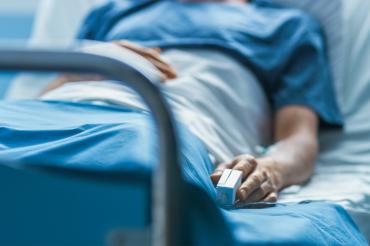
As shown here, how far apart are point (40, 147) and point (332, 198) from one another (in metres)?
0.63

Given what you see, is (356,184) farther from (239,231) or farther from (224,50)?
(239,231)

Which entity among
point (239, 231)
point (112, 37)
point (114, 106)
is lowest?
point (239, 231)

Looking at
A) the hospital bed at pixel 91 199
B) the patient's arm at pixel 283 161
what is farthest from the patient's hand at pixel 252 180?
the hospital bed at pixel 91 199

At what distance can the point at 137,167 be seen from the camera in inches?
36.1

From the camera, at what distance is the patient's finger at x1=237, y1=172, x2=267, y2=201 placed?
1237 millimetres

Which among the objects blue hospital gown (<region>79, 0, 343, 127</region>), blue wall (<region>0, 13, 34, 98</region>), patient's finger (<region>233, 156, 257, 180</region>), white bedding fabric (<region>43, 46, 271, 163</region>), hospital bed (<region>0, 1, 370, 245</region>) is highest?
blue wall (<region>0, 13, 34, 98</region>)

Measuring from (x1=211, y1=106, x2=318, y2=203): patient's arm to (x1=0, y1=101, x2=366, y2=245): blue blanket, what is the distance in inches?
2.4

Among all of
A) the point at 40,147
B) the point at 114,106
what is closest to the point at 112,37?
the point at 114,106

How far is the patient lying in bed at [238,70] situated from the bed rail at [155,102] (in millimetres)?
726

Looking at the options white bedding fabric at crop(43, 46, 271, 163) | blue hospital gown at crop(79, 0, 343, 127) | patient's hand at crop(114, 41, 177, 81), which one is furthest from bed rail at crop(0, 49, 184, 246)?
blue hospital gown at crop(79, 0, 343, 127)

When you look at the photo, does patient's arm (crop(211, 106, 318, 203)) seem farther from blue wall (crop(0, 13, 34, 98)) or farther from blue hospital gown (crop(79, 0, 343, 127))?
blue wall (crop(0, 13, 34, 98))

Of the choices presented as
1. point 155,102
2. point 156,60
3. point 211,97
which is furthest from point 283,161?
point 155,102

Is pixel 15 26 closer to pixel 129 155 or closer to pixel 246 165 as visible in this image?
pixel 246 165

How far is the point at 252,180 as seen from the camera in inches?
50.7
